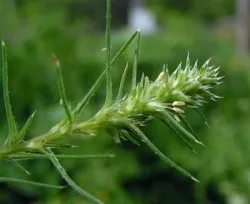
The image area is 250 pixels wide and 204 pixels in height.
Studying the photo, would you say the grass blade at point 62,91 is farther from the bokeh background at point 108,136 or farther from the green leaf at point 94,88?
the bokeh background at point 108,136

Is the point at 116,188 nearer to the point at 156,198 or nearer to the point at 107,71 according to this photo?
the point at 156,198

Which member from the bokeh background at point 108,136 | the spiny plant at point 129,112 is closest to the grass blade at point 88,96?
the spiny plant at point 129,112

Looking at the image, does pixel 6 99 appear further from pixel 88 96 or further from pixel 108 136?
pixel 108 136

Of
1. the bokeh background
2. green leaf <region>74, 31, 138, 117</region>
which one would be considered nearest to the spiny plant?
green leaf <region>74, 31, 138, 117</region>

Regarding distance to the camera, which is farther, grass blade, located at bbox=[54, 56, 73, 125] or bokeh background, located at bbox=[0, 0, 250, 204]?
bokeh background, located at bbox=[0, 0, 250, 204]

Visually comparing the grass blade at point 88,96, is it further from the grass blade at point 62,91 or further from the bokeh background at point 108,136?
the bokeh background at point 108,136

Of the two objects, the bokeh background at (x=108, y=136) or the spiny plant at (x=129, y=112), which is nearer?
the spiny plant at (x=129, y=112)

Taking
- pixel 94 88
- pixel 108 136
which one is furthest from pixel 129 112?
pixel 108 136

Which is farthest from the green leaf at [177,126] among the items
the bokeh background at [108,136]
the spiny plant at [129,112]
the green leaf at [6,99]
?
Result: the bokeh background at [108,136]

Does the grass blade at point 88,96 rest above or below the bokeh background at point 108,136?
above

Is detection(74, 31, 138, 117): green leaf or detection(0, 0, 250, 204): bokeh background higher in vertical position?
detection(74, 31, 138, 117): green leaf

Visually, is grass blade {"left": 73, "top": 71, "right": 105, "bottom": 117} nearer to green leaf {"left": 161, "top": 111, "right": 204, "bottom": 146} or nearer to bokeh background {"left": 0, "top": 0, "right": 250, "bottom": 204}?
green leaf {"left": 161, "top": 111, "right": 204, "bottom": 146}
